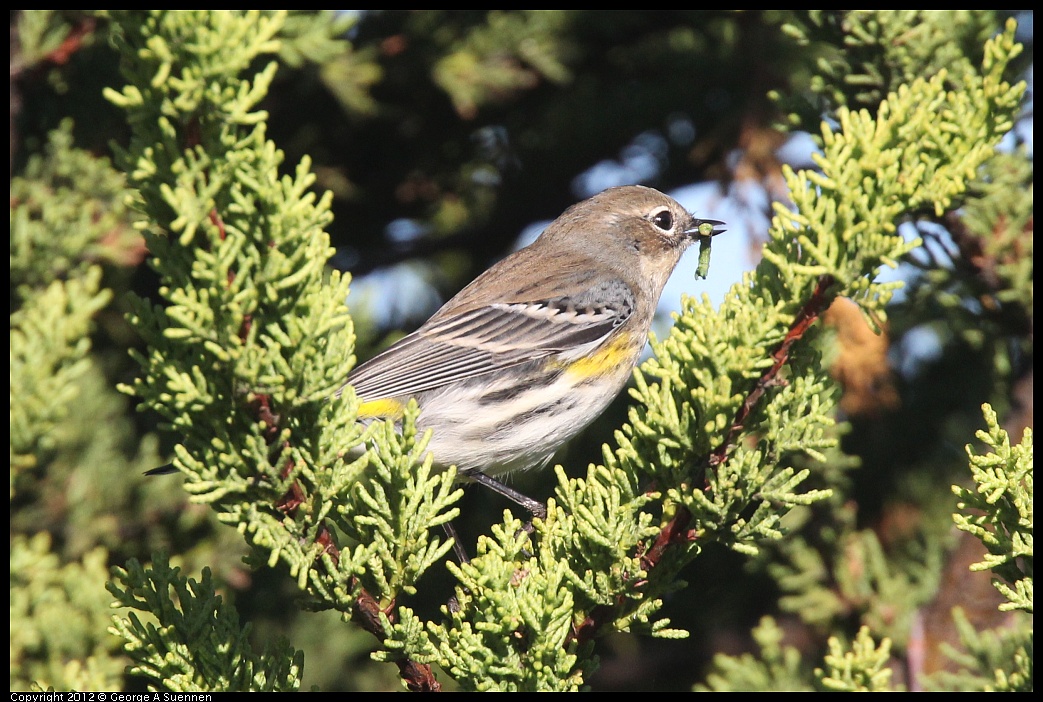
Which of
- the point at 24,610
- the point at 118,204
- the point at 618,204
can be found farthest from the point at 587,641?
the point at 618,204

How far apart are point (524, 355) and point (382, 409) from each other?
0.67 m

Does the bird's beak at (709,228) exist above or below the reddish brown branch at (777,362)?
below

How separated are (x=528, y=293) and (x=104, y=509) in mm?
2057

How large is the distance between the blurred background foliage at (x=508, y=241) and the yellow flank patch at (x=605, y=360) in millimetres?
525

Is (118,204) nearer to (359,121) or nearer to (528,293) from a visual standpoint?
(359,121)

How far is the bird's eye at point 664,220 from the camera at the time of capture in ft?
15.6

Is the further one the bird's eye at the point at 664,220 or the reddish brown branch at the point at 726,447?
the bird's eye at the point at 664,220

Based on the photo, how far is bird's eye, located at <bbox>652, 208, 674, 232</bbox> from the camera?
4.77 metres

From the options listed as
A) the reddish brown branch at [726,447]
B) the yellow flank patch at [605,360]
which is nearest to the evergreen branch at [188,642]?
the reddish brown branch at [726,447]

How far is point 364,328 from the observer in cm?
432

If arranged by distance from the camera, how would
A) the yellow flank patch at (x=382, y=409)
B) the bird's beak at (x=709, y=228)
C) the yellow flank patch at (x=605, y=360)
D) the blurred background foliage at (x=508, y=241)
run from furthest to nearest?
the bird's beak at (x=709, y=228) → the yellow flank patch at (x=605, y=360) → the yellow flank patch at (x=382, y=409) → the blurred background foliage at (x=508, y=241)

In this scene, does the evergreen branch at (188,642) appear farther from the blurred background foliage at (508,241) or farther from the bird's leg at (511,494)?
the bird's leg at (511,494)

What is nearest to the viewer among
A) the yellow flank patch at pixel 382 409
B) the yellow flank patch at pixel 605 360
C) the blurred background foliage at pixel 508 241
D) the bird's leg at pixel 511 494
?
the blurred background foliage at pixel 508 241

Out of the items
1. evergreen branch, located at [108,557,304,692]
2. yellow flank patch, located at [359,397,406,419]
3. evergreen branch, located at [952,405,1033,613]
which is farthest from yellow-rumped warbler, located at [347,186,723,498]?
evergreen branch, located at [952,405,1033,613]
